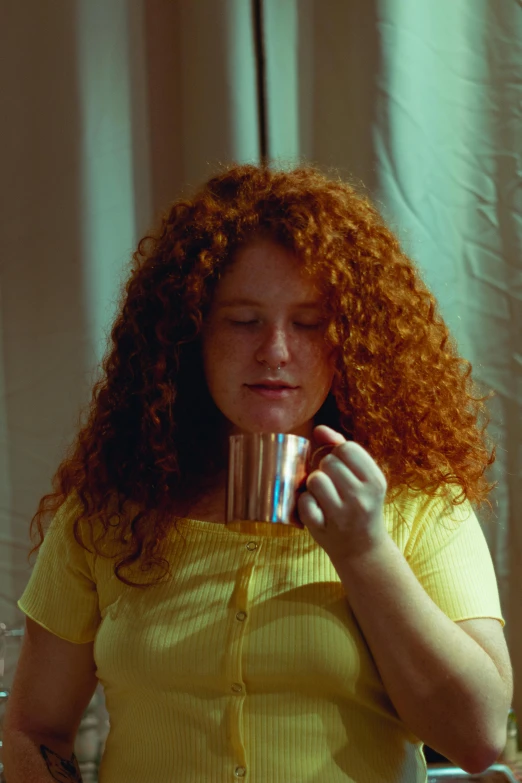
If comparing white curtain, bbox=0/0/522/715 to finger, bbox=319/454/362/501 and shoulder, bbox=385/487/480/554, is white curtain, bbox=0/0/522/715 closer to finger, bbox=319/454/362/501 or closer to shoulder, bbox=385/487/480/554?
shoulder, bbox=385/487/480/554

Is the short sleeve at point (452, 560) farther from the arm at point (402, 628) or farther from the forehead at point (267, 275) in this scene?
the forehead at point (267, 275)

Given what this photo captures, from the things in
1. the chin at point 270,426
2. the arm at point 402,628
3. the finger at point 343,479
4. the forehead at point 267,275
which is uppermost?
the forehead at point 267,275

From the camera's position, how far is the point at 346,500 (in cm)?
85

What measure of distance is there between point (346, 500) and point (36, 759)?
0.48 metres

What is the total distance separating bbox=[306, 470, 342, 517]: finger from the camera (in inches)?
33.5

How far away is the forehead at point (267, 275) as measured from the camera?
0.99m

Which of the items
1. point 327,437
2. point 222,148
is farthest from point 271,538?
point 222,148

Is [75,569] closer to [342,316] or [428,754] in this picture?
[342,316]

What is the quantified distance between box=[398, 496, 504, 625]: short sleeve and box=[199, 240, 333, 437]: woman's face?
172 millimetres

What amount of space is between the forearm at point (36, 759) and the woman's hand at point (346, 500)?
43cm

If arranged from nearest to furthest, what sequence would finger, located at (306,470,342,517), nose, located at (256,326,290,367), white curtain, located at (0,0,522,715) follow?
finger, located at (306,470,342,517)
nose, located at (256,326,290,367)
white curtain, located at (0,0,522,715)

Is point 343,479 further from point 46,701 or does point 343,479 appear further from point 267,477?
point 46,701

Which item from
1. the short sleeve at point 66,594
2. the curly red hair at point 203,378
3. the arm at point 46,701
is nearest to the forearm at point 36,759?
the arm at point 46,701

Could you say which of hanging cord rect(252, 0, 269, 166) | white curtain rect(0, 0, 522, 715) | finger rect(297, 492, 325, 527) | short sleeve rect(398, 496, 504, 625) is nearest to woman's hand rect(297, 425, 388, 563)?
finger rect(297, 492, 325, 527)
